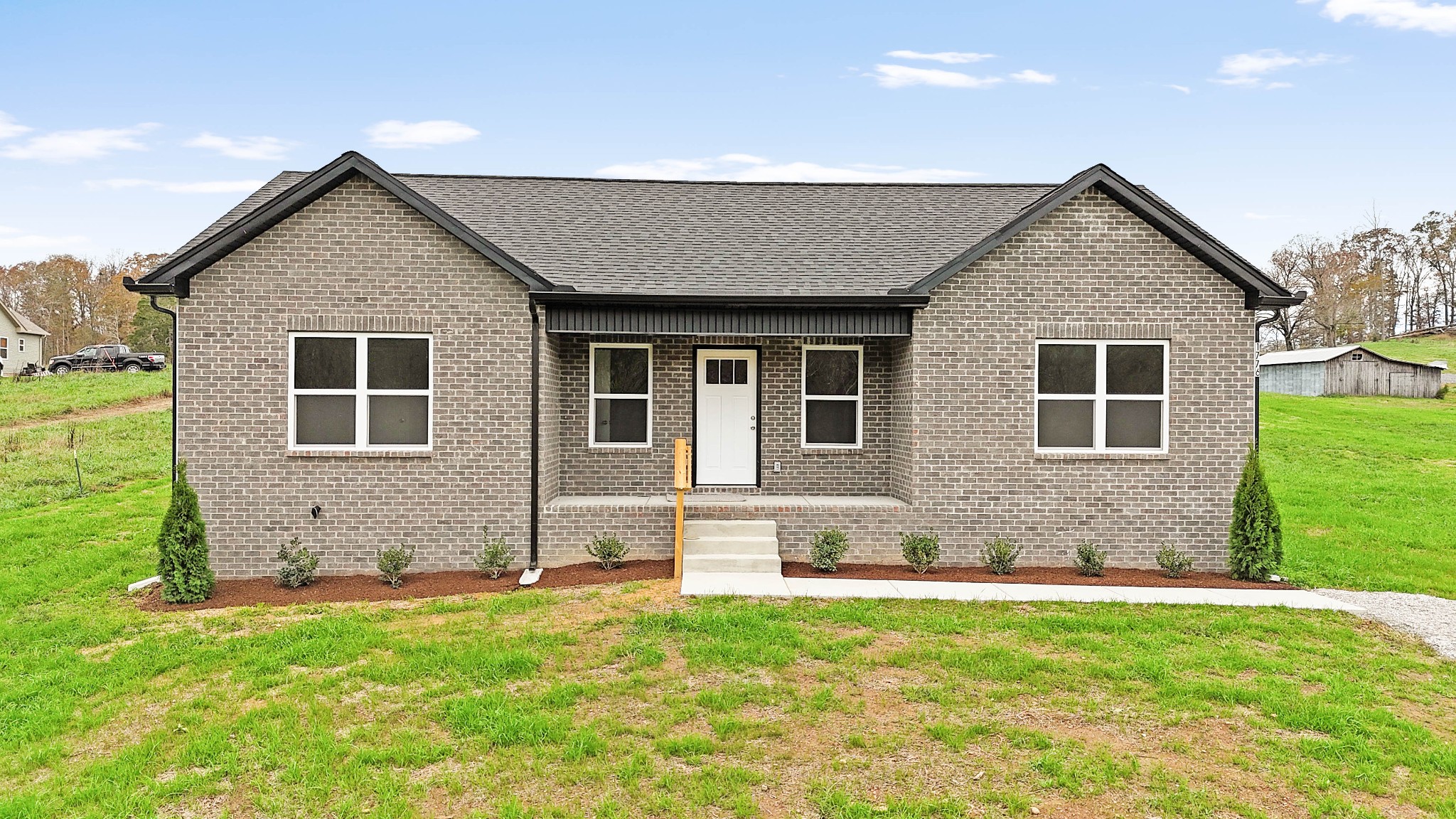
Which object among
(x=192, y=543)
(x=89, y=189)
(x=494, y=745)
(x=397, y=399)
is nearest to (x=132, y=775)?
(x=494, y=745)

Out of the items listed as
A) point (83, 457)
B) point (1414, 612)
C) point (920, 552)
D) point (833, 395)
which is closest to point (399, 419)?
point (833, 395)

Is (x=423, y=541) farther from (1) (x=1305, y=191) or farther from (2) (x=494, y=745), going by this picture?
(1) (x=1305, y=191)

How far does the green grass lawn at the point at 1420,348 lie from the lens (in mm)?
48438

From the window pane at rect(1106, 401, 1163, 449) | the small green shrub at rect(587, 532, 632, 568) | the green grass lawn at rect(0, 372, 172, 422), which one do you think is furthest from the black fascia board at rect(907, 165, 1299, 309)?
the green grass lawn at rect(0, 372, 172, 422)

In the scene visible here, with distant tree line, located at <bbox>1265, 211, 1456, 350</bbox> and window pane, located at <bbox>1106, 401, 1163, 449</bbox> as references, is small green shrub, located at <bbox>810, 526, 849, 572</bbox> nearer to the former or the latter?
window pane, located at <bbox>1106, 401, 1163, 449</bbox>

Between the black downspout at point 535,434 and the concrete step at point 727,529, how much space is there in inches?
74.1

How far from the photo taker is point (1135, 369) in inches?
422

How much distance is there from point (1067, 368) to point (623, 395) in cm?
619

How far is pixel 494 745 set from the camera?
16.8ft

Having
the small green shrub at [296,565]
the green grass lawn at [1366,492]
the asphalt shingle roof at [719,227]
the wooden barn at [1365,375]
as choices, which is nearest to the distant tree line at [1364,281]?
the wooden barn at [1365,375]

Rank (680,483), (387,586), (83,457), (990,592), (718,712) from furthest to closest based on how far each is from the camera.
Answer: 1. (83,457)
2. (680,483)
3. (387,586)
4. (990,592)
5. (718,712)

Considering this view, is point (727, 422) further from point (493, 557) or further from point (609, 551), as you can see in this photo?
point (493, 557)

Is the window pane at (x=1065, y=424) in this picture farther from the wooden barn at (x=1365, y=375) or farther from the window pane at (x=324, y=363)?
the wooden barn at (x=1365, y=375)

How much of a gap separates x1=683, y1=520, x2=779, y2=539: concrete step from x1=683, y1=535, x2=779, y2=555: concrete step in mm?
52
